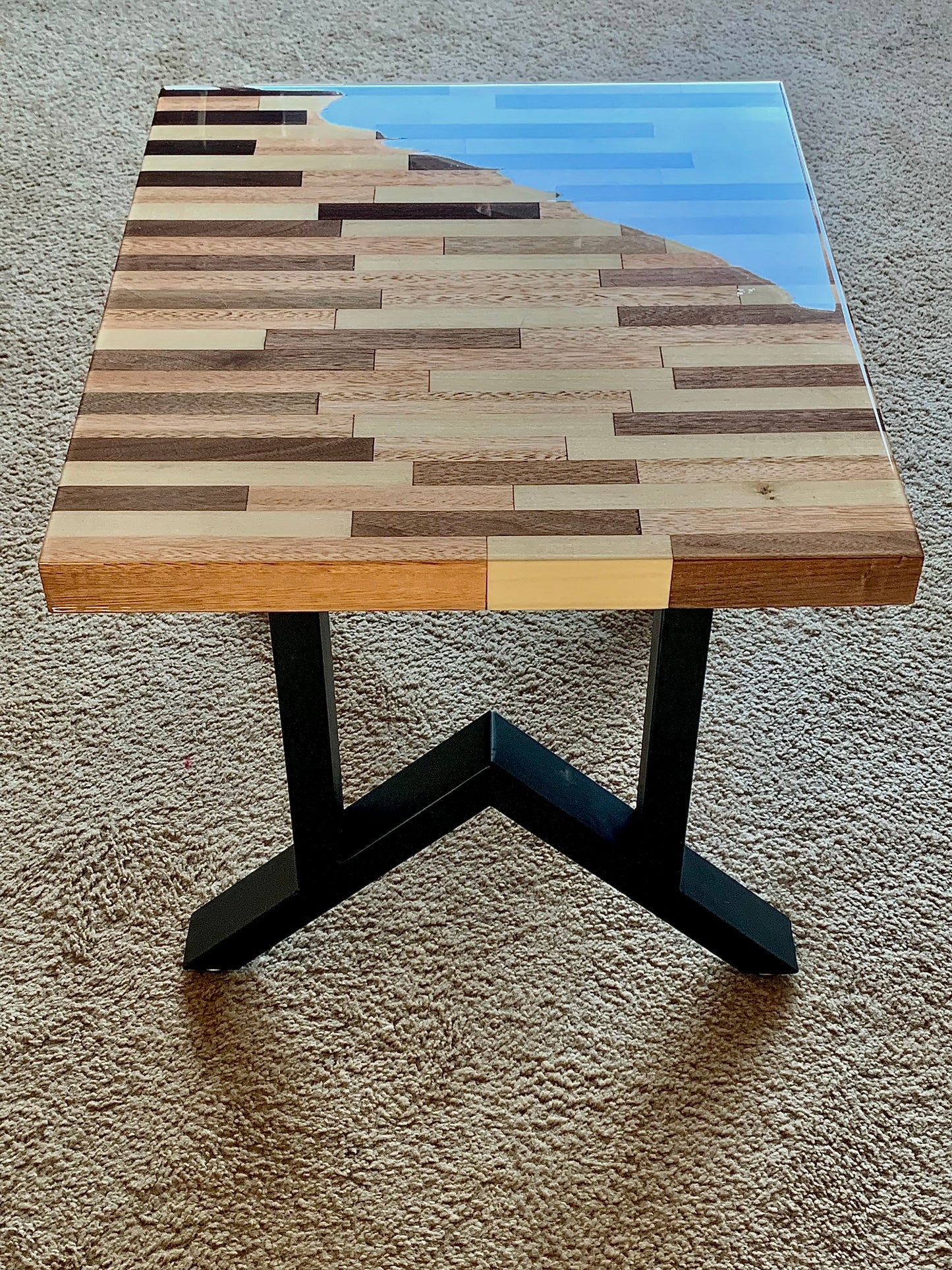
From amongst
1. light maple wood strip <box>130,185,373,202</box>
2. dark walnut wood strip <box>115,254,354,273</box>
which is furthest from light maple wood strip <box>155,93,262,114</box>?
dark walnut wood strip <box>115,254,354,273</box>

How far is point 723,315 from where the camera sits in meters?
0.98

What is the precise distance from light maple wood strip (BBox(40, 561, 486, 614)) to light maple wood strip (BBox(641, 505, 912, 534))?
0.39 ft

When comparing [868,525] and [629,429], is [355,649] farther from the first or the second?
[868,525]

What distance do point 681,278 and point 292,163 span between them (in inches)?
13.9

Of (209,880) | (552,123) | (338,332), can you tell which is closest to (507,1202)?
(209,880)

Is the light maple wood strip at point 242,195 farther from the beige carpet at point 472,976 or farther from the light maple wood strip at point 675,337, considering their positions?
the beige carpet at point 472,976

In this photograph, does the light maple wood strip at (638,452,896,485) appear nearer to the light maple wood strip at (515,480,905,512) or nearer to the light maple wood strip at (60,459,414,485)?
the light maple wood strip at (515,480,905,512)

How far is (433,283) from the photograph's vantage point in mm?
1015

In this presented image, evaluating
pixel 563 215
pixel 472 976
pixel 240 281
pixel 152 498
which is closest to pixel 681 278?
pixel 563 215

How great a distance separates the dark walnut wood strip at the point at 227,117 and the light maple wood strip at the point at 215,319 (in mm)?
278

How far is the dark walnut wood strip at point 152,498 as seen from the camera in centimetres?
85

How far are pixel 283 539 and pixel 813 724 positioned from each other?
0.68 m

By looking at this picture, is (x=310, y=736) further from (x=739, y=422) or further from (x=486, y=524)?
(x=739, y=422)

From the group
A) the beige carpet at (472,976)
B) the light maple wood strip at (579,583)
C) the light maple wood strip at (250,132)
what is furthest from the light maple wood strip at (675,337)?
the beige carpet at (472,976)
